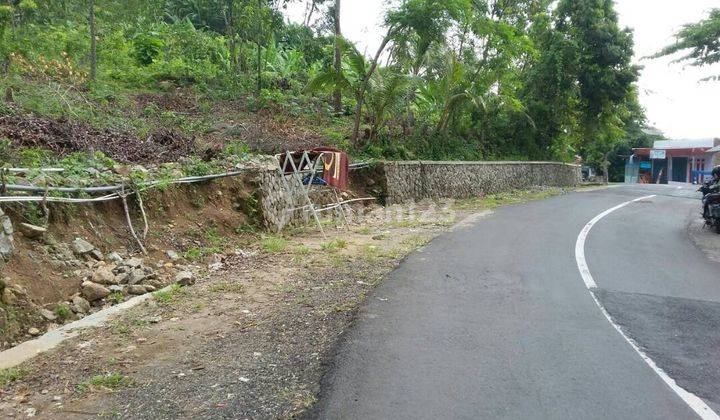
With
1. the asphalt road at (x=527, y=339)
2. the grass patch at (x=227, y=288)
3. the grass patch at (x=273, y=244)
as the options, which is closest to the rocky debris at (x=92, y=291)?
the grass patch at (x=227, y=288)

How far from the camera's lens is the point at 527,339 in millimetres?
5762

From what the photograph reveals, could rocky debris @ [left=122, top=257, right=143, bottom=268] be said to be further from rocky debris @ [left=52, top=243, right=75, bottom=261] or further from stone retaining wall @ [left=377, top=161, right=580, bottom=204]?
stone retaining wall @ [left=377, top=161, right=580, bottom=204]

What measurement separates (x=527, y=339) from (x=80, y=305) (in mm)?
4911

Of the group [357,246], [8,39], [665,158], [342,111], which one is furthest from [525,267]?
[665,158]

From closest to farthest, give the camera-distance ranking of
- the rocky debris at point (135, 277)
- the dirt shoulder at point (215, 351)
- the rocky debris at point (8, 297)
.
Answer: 1. the dirt shoulder at point (215, 351)
2. the rocky debris at point (8, 297)
3. the rocky debris at point (135, 277)

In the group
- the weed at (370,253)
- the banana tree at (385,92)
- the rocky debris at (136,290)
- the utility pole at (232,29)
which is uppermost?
the utility pole at (232,29)

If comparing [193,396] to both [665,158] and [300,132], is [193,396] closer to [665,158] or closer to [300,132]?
[300,132]

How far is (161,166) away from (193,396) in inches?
277

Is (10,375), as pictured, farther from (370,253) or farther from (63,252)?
(370,253)

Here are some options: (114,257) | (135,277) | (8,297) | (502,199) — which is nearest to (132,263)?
(114,257)

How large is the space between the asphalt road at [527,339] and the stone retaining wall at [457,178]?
784 cm

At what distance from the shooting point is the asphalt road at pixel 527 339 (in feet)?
14.2

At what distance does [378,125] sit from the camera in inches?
766

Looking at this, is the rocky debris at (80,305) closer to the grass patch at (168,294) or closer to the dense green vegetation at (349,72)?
the grass patch at (168,294)
